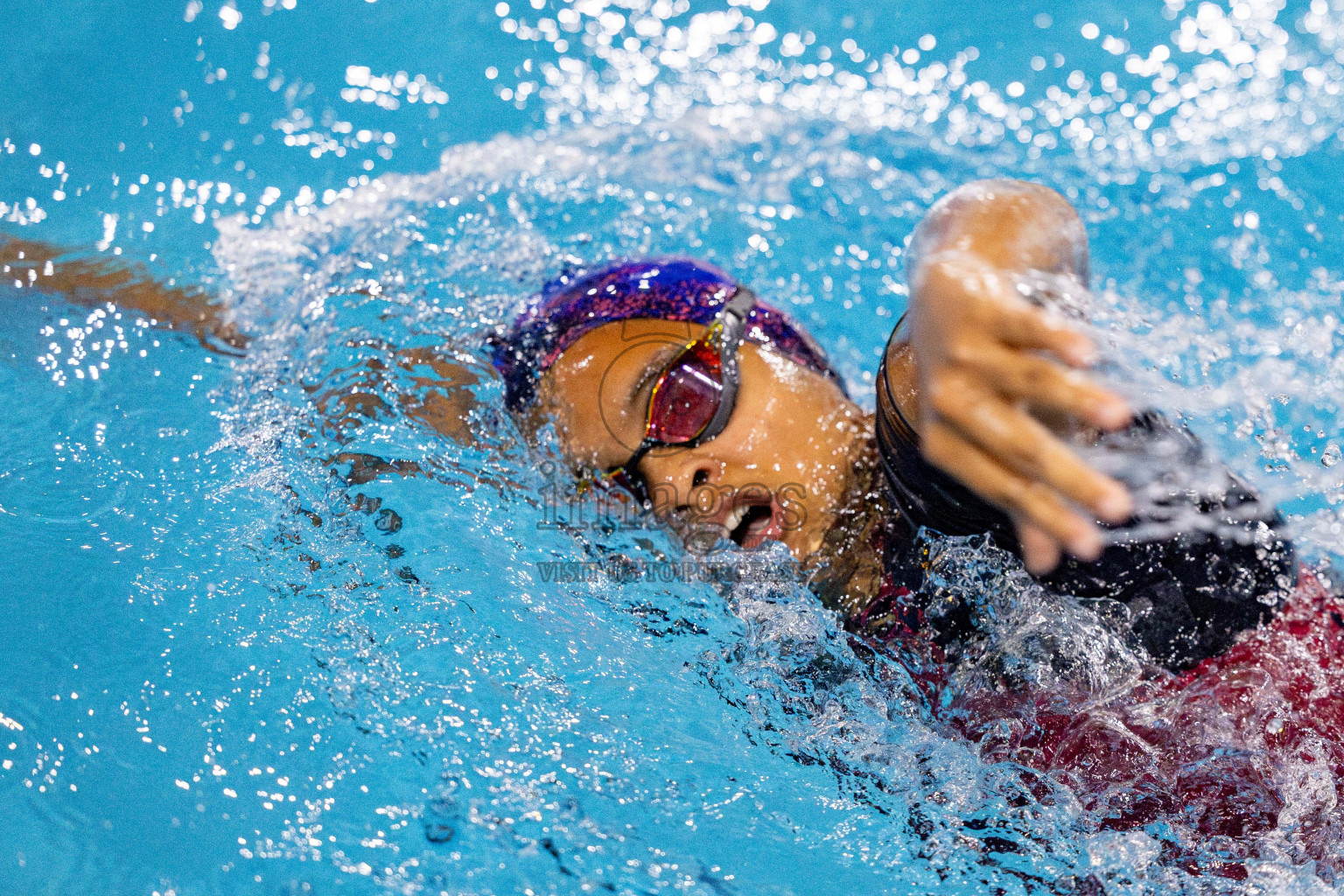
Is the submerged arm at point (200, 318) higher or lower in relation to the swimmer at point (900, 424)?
higher

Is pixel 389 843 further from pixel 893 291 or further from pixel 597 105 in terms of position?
pixel 597 105

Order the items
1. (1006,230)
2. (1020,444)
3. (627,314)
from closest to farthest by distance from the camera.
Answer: (1020,444) → (1006,230) → (627,314)

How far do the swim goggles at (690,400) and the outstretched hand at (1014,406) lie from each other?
0.75 meters

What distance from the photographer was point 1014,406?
973 mm

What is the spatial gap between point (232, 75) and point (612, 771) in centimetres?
262

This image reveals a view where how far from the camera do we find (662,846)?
1580 millimetres

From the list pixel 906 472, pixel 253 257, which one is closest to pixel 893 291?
pixel 906 472

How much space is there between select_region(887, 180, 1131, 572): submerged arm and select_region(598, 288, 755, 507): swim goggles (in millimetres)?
646

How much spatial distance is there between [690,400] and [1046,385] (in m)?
0.94

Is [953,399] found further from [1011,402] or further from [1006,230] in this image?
[1006,230]

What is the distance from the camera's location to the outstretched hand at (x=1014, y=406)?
864 millimetres

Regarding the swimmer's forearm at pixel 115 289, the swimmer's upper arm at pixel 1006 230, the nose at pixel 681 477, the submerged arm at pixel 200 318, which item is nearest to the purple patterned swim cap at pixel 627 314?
the submerged arm at pixel 200 318

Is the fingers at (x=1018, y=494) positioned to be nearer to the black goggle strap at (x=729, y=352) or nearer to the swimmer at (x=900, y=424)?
the swimmer at (x=900, y=424)

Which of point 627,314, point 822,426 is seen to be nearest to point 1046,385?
point 822,426
